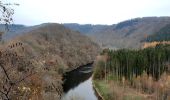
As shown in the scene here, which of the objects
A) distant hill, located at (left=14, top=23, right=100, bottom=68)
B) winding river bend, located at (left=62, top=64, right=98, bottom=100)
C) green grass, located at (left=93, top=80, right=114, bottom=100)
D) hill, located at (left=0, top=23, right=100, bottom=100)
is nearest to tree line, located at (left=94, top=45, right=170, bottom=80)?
green grass, located at (left=93, top=80, right=114, bottom=100)

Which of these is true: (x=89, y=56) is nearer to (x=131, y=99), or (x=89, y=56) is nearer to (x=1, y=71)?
(x=131, y=99)

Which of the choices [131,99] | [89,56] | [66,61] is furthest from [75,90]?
[89,56]

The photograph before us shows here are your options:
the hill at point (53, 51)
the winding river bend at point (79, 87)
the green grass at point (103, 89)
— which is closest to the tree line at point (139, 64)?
the green grass at point (103, 89)

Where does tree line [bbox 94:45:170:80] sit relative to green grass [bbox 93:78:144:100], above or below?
above

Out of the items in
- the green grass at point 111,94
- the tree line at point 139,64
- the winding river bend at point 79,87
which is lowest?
Answer: the winding river bend at point 79,87

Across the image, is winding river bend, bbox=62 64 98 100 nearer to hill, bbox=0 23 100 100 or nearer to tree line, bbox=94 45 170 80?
hill, bbox=0 23 100 100

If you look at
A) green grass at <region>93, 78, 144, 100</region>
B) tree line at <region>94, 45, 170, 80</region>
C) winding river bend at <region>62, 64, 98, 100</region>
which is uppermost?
tree line at <region>94, 45, 170, 80</region>

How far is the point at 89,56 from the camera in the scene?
15100 centimetres

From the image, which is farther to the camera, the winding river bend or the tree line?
the tree line

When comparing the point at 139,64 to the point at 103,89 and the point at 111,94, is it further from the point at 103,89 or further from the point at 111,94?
the point at 111,94

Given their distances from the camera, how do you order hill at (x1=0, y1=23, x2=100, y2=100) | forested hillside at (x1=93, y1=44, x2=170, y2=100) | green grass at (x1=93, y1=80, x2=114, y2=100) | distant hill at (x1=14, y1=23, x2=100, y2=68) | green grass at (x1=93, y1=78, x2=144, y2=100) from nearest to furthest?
hill at (x1=0, y1=23, x2=100, y2=100)
green grass at (x1=93, y1=78, x2=144, y2=100)
green grass at (x1=93, y1=80, x2=114, y2=100)
forested hillside at (x1=93, y1=44, x2=170, y2=100)
distant hill at (x1=14, y1=23, x2=100, y2=68)

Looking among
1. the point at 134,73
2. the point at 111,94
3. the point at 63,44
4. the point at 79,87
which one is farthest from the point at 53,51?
the point at 111,94

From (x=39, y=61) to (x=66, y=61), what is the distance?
393 ft

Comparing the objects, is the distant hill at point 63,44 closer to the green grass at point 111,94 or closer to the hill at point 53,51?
the hill at point 53,51
